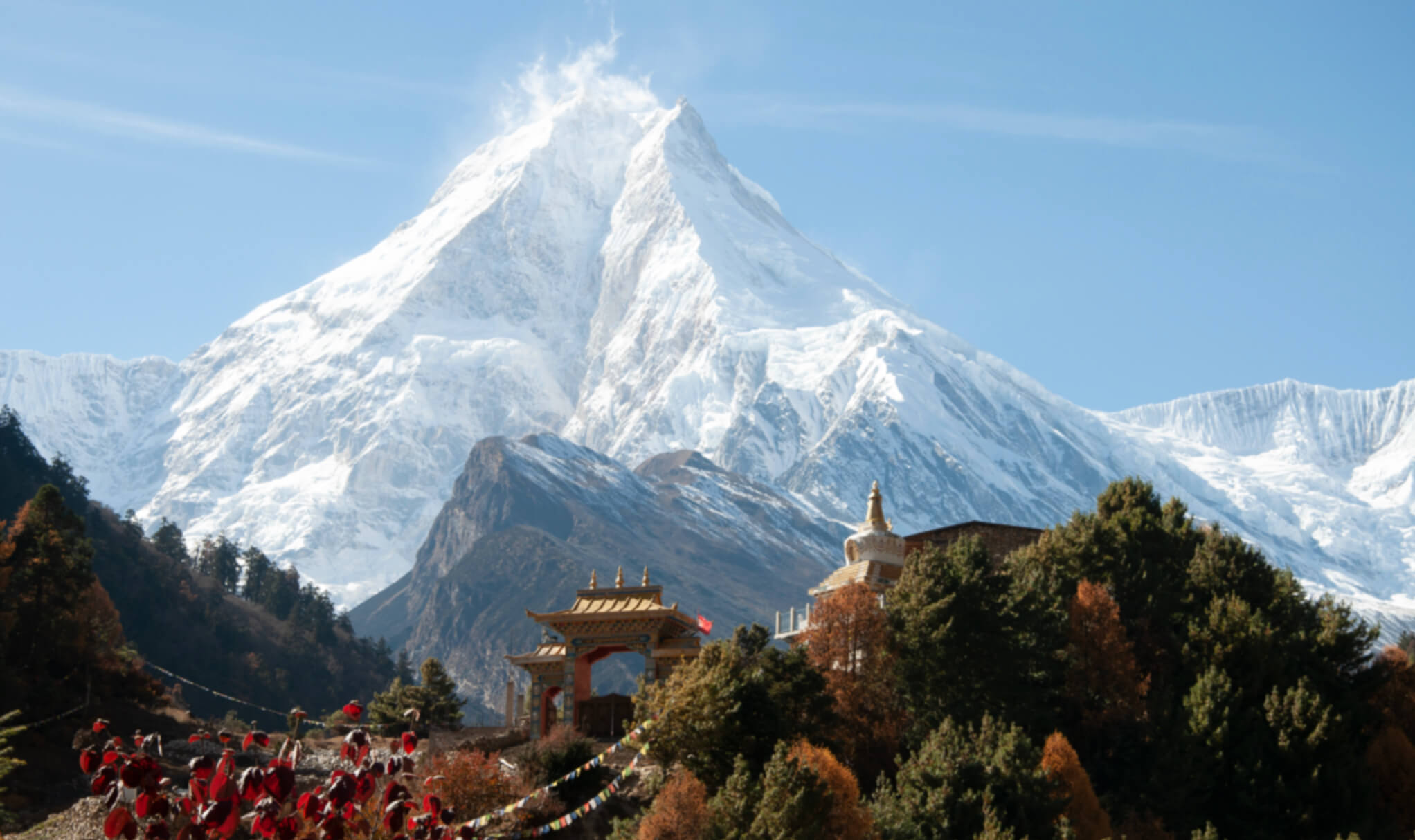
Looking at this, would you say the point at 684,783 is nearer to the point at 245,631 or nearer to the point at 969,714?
the point at 969,714

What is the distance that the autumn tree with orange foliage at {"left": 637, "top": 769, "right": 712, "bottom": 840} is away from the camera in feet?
128

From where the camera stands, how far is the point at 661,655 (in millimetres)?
52969

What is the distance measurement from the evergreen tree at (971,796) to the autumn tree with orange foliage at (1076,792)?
2.41ft

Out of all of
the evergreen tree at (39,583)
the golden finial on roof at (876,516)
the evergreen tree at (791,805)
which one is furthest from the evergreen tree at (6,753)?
the golden finial on roof at (876,516)

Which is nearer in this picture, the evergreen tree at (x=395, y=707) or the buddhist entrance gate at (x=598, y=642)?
the buddhist entrance gate at (x=598, y=642)

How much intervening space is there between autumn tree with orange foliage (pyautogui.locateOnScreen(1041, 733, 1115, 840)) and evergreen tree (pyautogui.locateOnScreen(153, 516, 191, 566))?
11512 centimetres

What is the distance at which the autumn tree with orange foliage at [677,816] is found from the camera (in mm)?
38969

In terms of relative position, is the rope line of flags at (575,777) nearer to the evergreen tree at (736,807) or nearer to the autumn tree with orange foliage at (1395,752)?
the evergreen tree at (736,807)

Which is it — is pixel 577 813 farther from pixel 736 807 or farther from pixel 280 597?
pixel 280 597

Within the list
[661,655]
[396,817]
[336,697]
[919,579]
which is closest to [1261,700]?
[919,579]

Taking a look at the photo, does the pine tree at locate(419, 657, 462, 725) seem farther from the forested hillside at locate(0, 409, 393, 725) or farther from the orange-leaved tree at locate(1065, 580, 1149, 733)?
the forested hillside at locate(0, 409, 393, 725)

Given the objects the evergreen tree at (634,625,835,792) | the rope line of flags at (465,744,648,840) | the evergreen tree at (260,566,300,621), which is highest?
the evergreen tree at (260,566,300,621)

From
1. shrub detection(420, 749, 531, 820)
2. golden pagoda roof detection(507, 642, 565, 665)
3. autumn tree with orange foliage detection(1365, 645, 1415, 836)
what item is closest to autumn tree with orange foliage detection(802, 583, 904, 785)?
golden pagoda roof detection(507, 642, 565, 665)

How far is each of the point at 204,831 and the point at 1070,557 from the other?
4422cm
